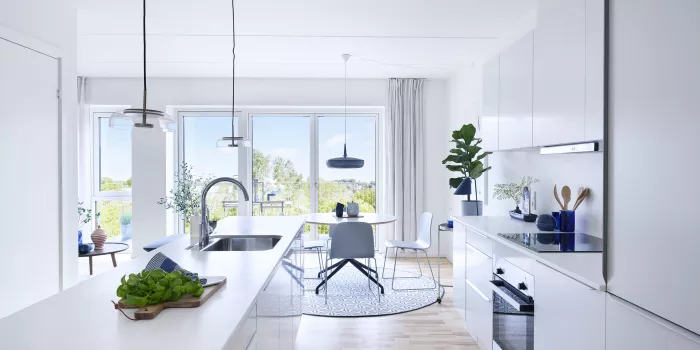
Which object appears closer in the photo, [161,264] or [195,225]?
[161,264]

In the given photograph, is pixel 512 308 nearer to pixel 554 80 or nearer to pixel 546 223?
pixel 546 223

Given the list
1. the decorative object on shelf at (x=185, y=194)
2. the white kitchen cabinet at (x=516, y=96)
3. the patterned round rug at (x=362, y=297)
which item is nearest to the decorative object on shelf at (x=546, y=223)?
the white kitchen cabinet at (x=516, y=96)

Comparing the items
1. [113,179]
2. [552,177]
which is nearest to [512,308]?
[552,177]

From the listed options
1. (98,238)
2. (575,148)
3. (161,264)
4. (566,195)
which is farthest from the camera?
(98,238)

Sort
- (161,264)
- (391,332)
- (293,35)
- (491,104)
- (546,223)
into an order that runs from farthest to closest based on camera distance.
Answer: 1. (293,35)
2. (491,104)
3. (391,332)
4. (546,223)
5. (161,264)

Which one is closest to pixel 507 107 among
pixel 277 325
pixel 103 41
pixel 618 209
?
pixel 618 209

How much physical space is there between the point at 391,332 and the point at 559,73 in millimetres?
2198

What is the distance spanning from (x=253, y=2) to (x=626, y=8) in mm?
2500

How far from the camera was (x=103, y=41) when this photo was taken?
404cm

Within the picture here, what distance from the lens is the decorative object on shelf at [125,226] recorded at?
5.77m

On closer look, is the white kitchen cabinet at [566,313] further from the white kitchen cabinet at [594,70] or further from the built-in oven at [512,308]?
the white kitchen cabinet at [594,70]

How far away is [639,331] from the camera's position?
1.23 meters

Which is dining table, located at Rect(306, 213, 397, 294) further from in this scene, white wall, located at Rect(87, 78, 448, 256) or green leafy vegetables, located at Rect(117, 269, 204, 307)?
green leafy vegetables, located at Rect(117, 269, 204, 307)

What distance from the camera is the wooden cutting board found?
1128 mm
